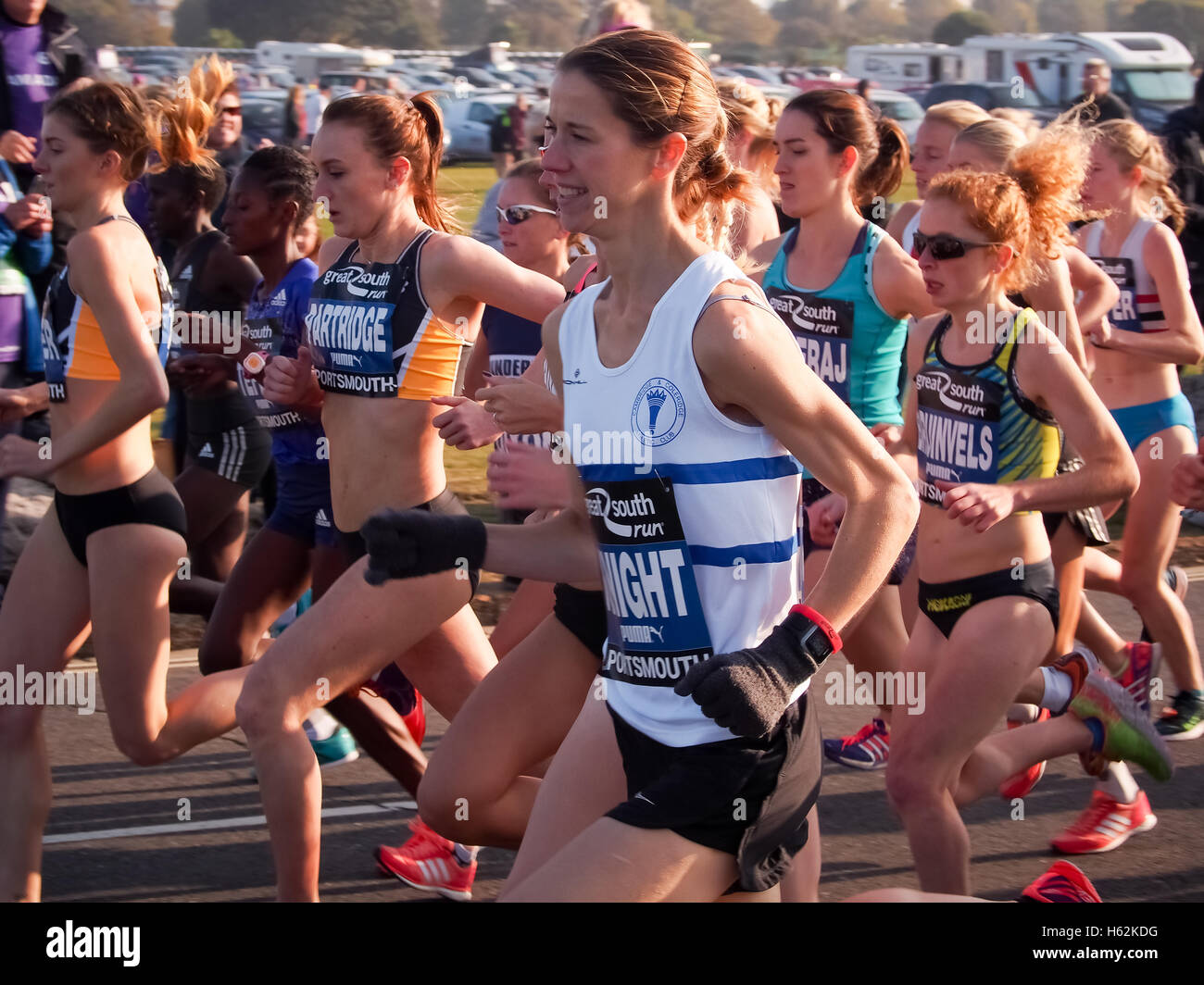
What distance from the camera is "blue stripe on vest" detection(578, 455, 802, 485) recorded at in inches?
106

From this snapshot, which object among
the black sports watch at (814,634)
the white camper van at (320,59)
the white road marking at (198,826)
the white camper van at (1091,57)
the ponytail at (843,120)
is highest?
the white camper van at (320,59)

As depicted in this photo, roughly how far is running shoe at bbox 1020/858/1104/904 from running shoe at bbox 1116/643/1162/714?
2.24 meters

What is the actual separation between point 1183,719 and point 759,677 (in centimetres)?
385

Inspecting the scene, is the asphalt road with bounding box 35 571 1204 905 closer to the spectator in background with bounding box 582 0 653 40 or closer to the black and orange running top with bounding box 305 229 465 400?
the black and orange running top with bounding box 305 229 465 400

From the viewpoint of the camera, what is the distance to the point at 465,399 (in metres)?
3.83

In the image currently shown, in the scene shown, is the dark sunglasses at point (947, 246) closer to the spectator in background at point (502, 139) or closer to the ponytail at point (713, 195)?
the ponytail at point (713, 195)

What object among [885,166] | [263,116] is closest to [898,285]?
[885,166]

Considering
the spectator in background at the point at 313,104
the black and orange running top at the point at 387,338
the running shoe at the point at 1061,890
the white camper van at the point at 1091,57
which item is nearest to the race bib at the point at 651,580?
the running shoe at the point at 1061,890

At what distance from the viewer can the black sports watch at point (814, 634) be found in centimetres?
255

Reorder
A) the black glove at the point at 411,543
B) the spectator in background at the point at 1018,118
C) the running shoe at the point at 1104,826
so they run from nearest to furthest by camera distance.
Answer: the black glove at the point at 411,543, the running shoe at the point at 1104,826, the spectator in background at the point at 1018,118

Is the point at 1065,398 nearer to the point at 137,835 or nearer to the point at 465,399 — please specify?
the point at 465,399

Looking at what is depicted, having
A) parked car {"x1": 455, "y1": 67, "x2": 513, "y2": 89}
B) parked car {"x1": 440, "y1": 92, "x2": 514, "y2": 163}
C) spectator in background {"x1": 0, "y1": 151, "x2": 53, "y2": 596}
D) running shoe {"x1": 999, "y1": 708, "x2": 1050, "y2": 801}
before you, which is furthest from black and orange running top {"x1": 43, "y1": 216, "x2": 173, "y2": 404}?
parked car {"x1": 455, "y1": 67, "x2": 513, "y2": 89}

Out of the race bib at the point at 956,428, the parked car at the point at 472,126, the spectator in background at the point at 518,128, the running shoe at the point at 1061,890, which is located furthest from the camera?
the parked car at the point at 472,126
